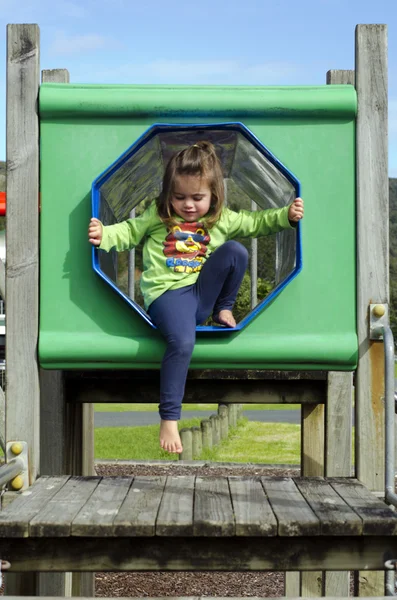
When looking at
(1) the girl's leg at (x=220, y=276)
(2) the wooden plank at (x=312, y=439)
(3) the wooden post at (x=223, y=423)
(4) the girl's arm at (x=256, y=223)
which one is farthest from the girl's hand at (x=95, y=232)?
(3) the wooden post at (x=223, y=423)

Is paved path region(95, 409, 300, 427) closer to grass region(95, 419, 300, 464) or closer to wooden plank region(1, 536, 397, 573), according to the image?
grass region(95, 419, 300, 464)

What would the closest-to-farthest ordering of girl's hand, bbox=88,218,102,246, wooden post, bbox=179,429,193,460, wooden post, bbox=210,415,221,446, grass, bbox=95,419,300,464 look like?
girl's hand, bbox=88,218,102,246 < wooden post, bbox=179,429,193,460 < grass, bbox=95,419,300,464 < wooden post, bbox=210,415,221,446

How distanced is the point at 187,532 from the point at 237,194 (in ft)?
7.09

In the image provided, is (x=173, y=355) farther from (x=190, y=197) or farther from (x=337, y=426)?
(x=337, y=426)

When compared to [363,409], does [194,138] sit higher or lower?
higher

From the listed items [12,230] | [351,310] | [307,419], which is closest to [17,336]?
[12,230]

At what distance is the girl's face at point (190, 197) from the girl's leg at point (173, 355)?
330mm

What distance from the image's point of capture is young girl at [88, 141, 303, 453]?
10.2ft

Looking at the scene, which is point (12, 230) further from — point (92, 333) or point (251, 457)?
point (251, 457)

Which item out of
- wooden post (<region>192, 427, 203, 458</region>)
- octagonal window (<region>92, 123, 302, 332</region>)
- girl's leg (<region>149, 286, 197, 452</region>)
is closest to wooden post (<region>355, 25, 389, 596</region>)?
octagonal window (<region>92, 123, 302, 332</region>)

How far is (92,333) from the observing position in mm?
3150

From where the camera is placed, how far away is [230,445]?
11375mm

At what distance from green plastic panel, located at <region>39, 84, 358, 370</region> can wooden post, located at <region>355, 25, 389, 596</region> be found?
Result: 4 centimetres

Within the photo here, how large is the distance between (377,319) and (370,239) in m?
0.30
